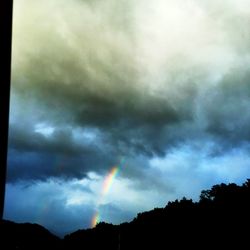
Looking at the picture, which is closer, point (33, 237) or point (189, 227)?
point (189, 227)

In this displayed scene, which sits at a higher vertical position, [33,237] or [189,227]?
[33,237]

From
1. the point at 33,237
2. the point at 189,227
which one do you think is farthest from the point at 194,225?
the point at 33,237

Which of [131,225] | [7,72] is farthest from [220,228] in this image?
[7,72]

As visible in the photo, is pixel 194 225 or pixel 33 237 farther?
pixel 33 237

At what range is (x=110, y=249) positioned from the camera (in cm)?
7900

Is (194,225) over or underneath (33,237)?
underneath

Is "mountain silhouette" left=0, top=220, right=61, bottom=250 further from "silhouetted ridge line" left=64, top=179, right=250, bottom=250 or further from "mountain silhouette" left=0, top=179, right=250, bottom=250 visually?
"silhouetted ridge line" left=64, top=179, right=250, bottom=250

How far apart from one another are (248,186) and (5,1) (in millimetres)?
58160

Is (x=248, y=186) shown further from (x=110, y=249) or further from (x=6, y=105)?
(x=6, y=105)

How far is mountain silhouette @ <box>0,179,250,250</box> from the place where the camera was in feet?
167

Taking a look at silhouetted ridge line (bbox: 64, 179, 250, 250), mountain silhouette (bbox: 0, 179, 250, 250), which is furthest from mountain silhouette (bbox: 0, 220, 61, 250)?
silhouetted ridge line (bbox: 64, 179, 250, 250)

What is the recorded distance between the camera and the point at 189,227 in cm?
5925

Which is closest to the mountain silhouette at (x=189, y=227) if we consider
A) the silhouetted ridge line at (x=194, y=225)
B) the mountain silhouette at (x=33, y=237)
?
the silhouetted ridge line at (x=194, y=225)

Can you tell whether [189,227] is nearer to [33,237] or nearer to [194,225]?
[194,225]
